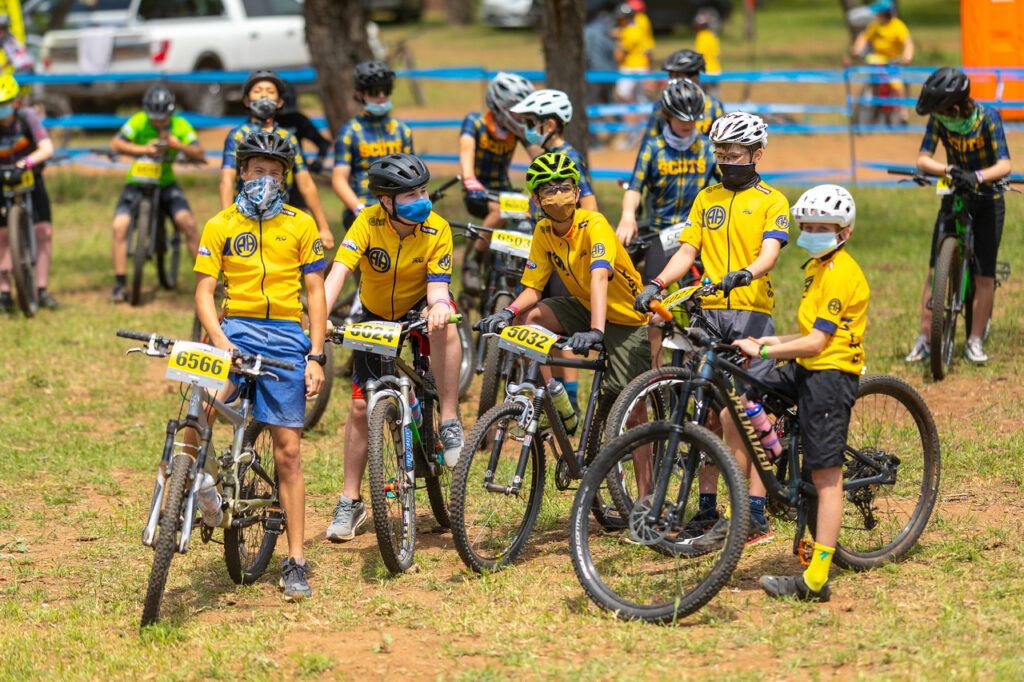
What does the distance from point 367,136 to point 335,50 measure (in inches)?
262

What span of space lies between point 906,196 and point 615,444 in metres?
11.8

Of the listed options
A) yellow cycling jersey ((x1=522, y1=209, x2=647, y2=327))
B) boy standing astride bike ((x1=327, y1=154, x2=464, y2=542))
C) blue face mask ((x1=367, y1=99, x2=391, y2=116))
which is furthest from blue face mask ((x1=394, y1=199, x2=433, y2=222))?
blue face mask ((x1=367, y1=99, x2=391, y2=116))

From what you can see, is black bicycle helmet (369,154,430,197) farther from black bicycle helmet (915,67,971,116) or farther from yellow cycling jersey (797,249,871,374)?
black bicycle helmet (915,67,971,116)

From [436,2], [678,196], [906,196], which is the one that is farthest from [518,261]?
[436,2]

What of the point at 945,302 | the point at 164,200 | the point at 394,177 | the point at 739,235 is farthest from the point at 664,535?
the point at 164,200

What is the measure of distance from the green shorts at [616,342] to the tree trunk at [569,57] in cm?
729

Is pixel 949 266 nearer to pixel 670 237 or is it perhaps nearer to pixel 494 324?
pixel 670 237

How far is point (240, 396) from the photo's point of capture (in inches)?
239

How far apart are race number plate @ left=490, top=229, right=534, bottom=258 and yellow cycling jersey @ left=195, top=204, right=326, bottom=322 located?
2497mm

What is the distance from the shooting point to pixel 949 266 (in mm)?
9211

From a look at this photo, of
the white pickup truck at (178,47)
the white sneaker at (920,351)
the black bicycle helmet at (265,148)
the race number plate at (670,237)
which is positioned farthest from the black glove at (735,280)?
the white pickup truck at (178,47)

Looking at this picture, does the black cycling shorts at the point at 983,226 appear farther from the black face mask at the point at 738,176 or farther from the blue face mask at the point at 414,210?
the blue face mask at the point at 414,210

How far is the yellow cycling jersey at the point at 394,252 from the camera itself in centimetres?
664

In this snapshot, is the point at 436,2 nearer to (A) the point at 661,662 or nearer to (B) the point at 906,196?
(B) the point at 906,196
